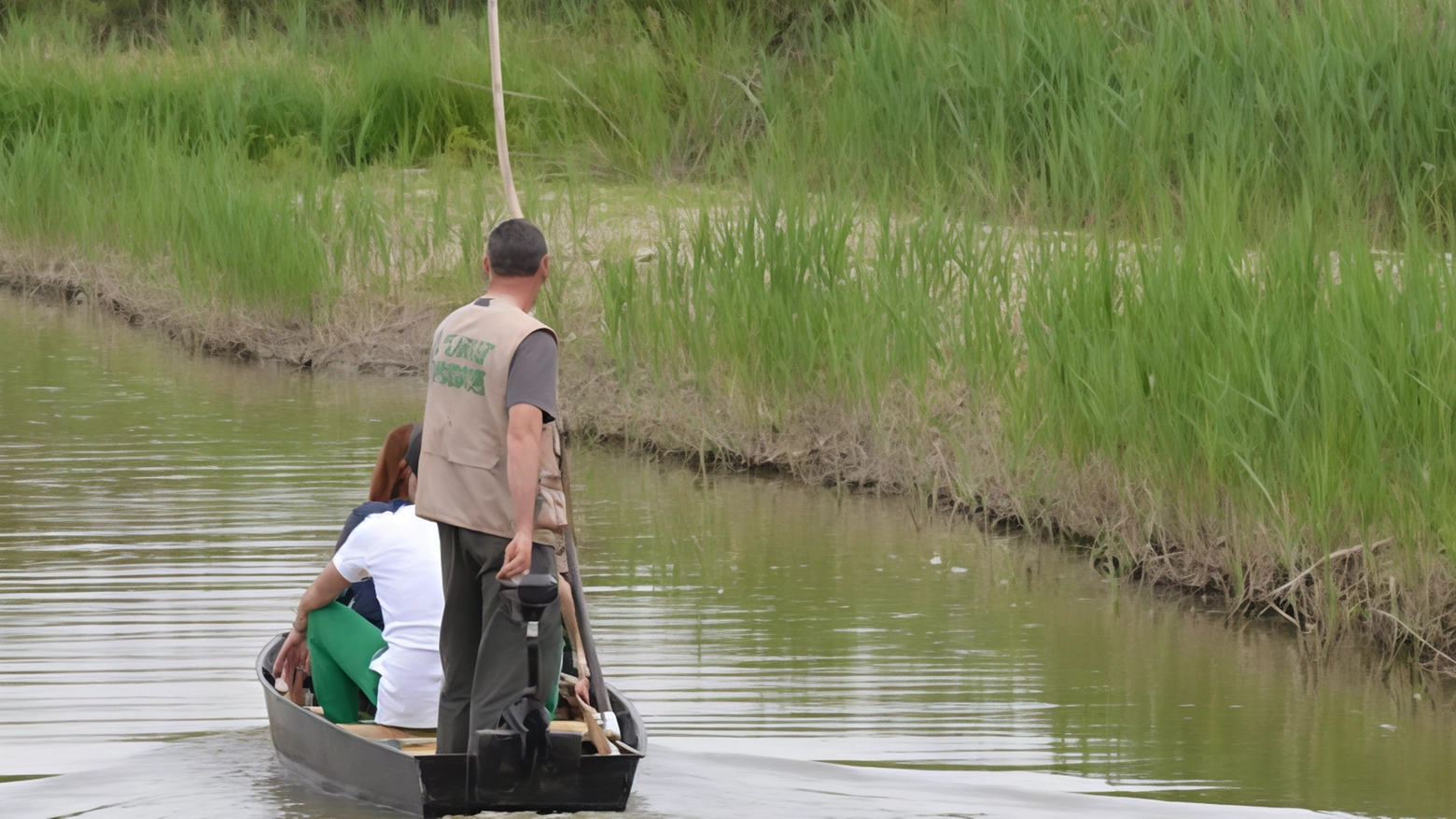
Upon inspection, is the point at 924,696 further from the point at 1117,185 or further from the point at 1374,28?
the point at 1374,28

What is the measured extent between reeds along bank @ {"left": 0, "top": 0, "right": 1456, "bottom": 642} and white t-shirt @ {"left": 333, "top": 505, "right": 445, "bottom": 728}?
3128mm

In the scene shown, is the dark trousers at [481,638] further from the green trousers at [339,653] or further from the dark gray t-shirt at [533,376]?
the green trousers at [339,653]

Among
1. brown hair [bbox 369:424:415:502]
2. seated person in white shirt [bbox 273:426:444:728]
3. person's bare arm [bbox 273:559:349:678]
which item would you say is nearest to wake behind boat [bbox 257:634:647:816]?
seated person in white shirt [bbox 273:426:444:728]

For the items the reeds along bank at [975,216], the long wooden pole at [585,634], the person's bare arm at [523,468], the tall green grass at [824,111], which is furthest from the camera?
the tall green grass at [824,111]

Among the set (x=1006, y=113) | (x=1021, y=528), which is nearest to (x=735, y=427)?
(x=1021, y=528)

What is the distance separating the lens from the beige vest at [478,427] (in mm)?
4949

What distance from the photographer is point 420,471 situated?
5.12 meters

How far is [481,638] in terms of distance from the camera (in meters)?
5.10

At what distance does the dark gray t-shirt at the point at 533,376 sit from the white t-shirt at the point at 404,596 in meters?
0.73

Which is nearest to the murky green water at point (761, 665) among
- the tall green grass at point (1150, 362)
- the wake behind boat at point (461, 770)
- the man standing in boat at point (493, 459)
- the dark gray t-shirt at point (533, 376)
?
the wake behind boat at point (461, 770)

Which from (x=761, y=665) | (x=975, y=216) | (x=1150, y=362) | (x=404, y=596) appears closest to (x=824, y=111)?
(x=975, y=216)

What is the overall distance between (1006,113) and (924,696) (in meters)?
7.52

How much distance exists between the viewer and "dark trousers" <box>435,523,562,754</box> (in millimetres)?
5020

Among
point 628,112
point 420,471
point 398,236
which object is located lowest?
point 420,471
